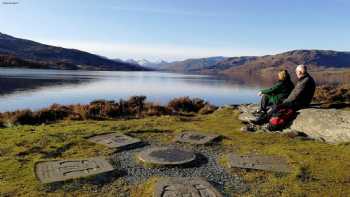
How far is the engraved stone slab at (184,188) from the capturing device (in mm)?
5859

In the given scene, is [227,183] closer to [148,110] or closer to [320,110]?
[320,110]

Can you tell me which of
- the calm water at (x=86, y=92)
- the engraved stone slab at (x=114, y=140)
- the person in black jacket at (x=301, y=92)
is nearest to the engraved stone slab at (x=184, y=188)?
the engraved stone slab at (x=114, y=140)

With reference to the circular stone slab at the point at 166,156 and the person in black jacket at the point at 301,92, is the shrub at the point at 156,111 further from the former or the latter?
the circular stone slab at the point at 166,156

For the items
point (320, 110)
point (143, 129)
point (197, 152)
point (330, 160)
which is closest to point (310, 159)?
point (330, 160)

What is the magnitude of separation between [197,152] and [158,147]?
3.02ft

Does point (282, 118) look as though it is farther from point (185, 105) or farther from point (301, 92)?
point (185, 105)

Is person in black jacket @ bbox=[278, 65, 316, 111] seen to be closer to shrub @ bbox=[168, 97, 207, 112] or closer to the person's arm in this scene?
the person's arm

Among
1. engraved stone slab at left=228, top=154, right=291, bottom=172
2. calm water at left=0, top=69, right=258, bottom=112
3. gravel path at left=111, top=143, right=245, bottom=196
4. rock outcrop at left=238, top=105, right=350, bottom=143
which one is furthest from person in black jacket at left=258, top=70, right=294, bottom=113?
calm water at left=0, top=69, right=258, bottom=112

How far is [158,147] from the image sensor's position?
8.93 m

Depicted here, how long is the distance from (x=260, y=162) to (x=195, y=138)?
257 cm

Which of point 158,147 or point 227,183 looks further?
point 158,147

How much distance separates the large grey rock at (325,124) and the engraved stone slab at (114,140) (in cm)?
486

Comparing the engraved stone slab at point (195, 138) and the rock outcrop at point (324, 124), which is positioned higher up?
the rock outcrop at point (324, 124)

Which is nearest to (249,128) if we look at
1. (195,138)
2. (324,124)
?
(324,124)
